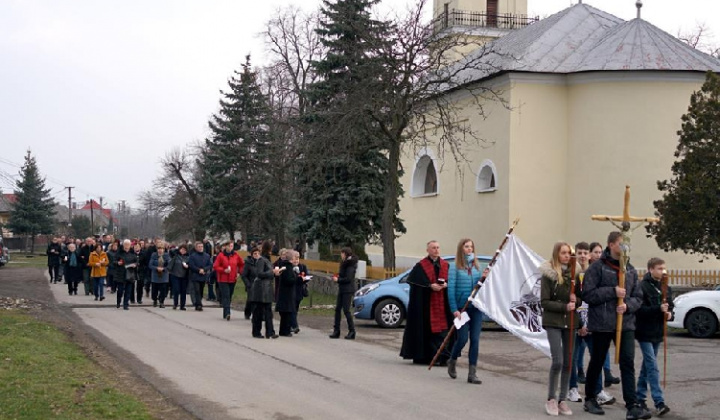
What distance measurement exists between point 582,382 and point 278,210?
32469 mm

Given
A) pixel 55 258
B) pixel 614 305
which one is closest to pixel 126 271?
pixel 55 258

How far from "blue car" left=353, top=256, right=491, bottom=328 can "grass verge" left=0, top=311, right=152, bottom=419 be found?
674 cm

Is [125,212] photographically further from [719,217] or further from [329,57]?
[719,217]

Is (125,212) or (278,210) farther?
(125,212)

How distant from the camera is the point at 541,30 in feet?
117

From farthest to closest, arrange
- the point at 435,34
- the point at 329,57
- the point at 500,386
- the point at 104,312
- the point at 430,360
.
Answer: the point at 329,57
the point at 435,34
the point at 104,312
the point at 430,360
the point at 500,386

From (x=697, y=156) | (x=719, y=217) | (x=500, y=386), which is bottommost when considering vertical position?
(x=500, y=386)

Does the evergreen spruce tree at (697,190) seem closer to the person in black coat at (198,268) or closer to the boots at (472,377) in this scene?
the person in black coat at (198,268)

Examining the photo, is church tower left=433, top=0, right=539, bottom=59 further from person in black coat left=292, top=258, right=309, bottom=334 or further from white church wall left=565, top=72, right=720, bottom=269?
person in black coat left=292, top=258, right=309, bottom=334

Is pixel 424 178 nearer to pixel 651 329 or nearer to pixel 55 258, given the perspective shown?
pixel 55 258

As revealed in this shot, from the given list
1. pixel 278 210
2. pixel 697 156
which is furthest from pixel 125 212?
pixel 697 156

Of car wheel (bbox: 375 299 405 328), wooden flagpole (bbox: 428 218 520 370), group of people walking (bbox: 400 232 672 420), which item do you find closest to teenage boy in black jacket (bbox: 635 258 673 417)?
group of people walking (bbox: 400 232 672 420)

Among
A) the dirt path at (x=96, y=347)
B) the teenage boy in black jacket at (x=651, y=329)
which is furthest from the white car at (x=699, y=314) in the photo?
the dirt path at (x=96, y=347)

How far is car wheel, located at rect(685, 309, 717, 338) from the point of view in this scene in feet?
59.9
